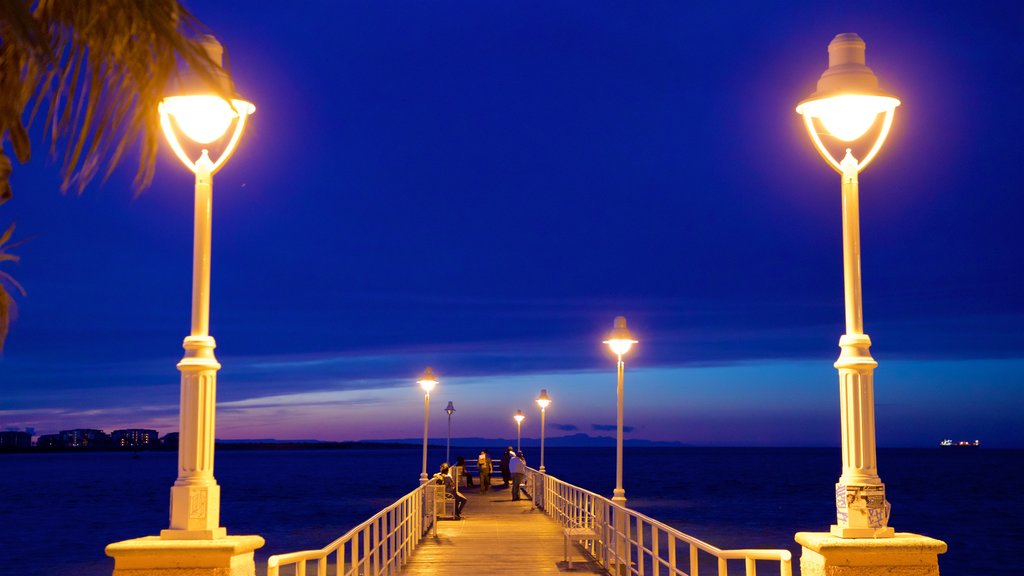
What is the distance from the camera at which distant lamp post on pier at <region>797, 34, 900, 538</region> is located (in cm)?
731

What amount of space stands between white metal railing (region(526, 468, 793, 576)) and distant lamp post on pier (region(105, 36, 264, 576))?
11.3ft

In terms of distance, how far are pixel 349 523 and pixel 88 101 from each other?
63628 mm

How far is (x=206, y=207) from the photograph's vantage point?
7621 millimetres

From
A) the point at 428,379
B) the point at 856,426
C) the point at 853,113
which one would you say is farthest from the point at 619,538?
the point at 428,379

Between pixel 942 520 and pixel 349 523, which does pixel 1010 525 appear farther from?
pixel 349 523

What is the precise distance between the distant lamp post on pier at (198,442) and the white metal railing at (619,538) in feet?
11.3

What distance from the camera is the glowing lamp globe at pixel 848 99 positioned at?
769 centimetres

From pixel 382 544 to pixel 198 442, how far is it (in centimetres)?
747

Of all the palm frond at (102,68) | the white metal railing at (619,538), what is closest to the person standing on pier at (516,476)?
the white metal railing at (619,538)

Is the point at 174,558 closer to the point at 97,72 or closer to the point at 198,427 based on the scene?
the point at 198,427

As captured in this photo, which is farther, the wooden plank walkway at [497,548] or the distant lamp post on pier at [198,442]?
the wooden plank walkway at [497,548]

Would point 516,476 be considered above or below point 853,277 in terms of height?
below

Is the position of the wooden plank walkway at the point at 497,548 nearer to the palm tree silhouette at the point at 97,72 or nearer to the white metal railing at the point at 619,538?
the white metal railing at the point at 619,538

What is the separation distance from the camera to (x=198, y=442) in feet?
23.9
